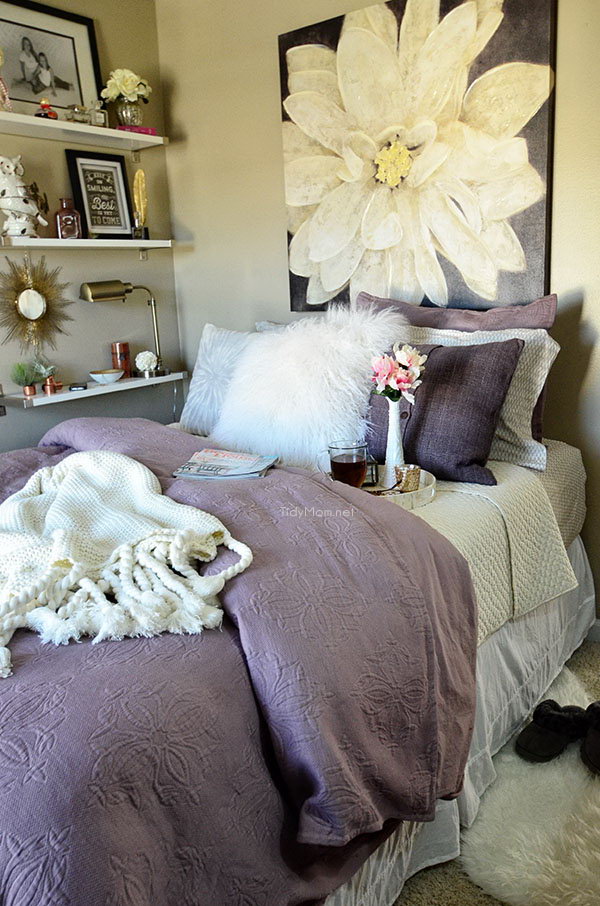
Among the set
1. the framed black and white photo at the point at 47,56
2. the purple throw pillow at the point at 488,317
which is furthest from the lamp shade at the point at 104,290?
the purple throw pillow at the point at 488,317

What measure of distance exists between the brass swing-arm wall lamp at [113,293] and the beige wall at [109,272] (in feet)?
0.16

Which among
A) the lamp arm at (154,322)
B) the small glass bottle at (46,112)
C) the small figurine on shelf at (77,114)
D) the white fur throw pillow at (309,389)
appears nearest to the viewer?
the white fur throw pillow at (309,389)

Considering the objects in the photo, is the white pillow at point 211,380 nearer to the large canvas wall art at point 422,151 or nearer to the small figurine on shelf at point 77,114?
the large canvas wall art at point 422,151

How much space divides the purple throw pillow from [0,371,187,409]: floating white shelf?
1.13m

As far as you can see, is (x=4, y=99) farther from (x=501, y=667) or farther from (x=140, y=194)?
(x=501, y=667)

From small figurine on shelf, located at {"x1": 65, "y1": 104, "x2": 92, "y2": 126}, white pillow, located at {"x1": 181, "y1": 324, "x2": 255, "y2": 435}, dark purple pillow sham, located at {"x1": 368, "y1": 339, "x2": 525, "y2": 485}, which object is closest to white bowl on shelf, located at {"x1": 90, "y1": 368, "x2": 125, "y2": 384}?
white pillow, located at {"x1": 181, "y1": 324, "x2": 255, "y2": 435}

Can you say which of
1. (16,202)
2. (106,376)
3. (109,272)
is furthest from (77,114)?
(106,376)

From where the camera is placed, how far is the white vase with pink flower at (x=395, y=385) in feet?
5.87

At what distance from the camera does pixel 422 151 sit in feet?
8.05

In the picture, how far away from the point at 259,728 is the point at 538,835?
86 cm

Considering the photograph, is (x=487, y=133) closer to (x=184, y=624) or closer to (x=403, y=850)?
(x=184, y=624)

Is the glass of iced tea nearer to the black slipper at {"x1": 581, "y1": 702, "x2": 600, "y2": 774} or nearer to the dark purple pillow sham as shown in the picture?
the dark purple pillow sham

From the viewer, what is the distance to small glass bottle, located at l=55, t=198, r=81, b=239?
2.87 metres

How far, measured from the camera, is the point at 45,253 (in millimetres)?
2924
